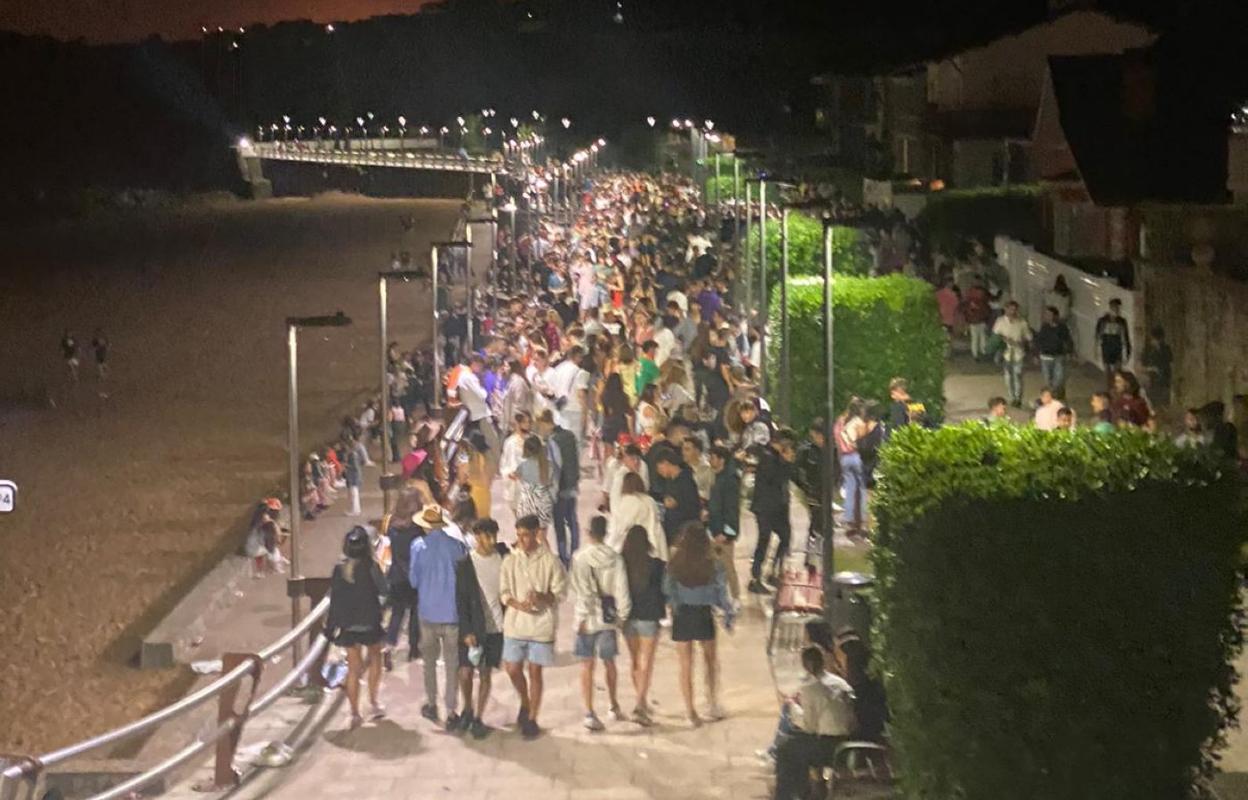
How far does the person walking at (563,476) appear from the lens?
1479 cm

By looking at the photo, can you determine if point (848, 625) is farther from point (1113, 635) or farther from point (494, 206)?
point (494, 206)

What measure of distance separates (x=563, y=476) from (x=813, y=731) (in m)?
5.94

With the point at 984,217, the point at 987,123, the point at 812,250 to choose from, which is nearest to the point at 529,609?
the point at 812,250

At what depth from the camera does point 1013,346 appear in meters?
21.6

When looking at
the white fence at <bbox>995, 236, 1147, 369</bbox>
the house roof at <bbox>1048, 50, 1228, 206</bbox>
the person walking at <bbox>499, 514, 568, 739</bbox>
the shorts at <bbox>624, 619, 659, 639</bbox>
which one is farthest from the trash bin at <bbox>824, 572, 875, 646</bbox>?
the house roof at <bbox>1048, 50, 1228, 206</bbox>

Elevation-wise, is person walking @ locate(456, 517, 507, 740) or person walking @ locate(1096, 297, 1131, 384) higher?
person walking @ locate(1096, 297, 1131, 384)

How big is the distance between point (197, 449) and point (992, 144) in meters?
29.8

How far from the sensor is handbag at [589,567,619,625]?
36.9ft

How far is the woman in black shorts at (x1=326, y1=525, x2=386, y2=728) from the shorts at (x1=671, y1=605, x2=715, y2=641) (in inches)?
75.5

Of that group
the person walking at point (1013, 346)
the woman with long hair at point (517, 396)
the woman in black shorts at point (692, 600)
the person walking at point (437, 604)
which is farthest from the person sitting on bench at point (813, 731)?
the person walking at point (1013, 346)

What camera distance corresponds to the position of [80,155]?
161m

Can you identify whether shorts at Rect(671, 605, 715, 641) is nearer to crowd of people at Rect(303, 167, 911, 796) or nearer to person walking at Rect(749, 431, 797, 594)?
crowd of people at Rect(303, 167, 911, 796)

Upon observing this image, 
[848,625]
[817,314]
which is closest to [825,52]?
[817,314]

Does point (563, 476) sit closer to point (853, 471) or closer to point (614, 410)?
point (614, 410)
